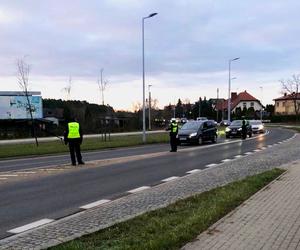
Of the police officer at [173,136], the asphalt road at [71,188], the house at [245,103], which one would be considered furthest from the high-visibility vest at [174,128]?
the house at [245,103]

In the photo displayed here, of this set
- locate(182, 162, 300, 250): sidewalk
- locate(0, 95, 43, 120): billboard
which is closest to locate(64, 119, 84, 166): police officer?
locate(182, 162, 300, 250): sidewalk

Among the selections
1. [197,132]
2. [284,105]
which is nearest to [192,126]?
[197,132]

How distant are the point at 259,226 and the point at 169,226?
1.27 meters

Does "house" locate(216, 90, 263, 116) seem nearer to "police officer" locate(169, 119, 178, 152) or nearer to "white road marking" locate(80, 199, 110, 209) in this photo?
"police officer" locate(169, 119, 178, 152)

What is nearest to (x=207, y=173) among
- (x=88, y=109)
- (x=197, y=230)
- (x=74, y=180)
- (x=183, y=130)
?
(x=74, y=180)

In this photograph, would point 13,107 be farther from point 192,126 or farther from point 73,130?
point 73,130

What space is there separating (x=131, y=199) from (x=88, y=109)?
63.8 metres

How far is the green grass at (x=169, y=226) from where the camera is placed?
19.9ft

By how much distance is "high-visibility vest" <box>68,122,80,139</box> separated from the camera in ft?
57.8

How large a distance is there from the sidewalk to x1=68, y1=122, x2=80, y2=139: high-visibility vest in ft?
29.3

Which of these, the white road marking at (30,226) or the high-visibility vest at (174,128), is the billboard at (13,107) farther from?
the white road marking at (30,226)

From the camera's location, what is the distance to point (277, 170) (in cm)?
1474

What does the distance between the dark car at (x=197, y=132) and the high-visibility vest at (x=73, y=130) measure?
1513 cm

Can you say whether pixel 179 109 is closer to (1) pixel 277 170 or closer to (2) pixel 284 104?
(2) pixel 284 104
